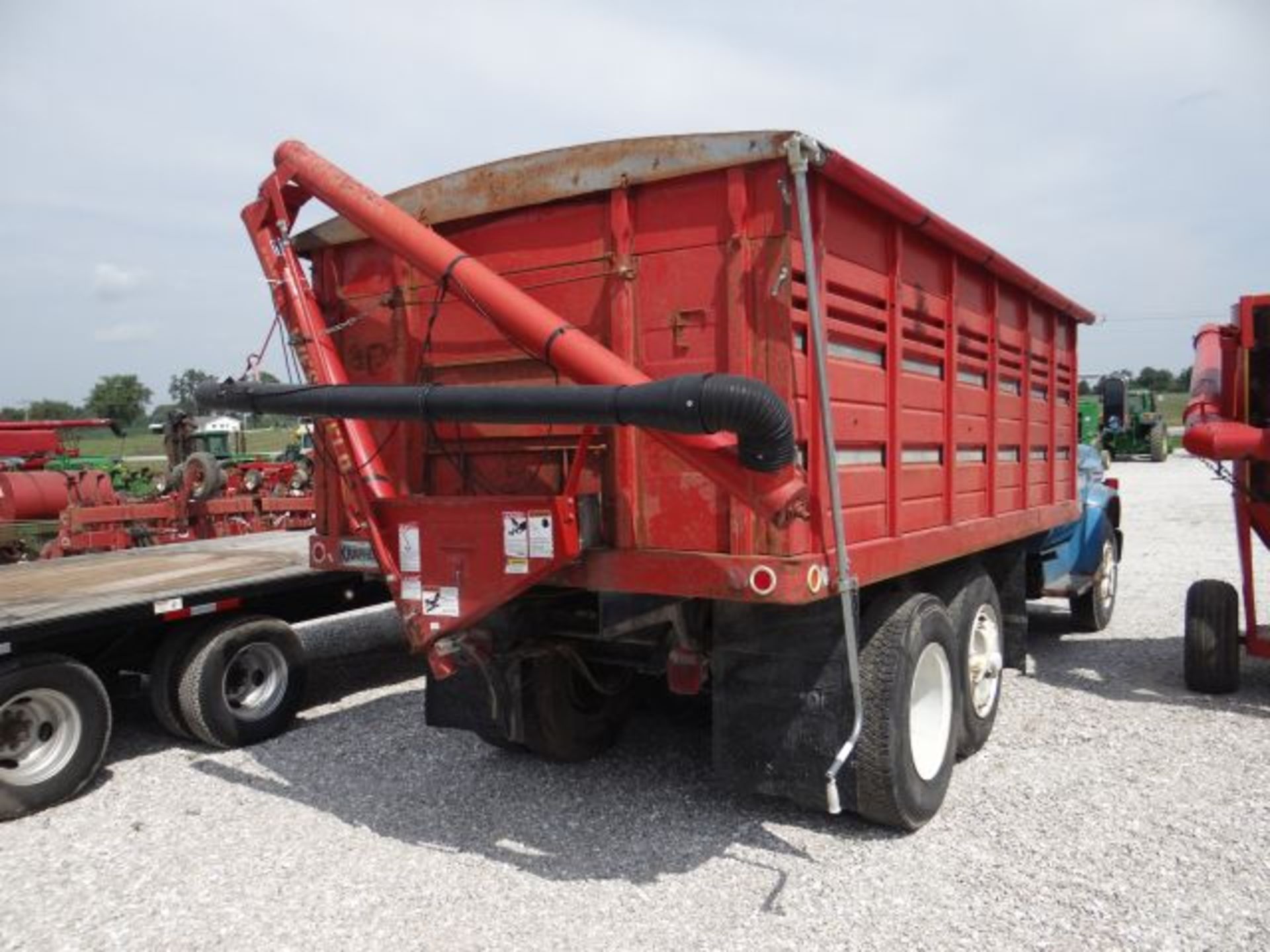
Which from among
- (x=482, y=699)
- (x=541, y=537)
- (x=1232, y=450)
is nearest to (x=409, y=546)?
(x=541, y=537)

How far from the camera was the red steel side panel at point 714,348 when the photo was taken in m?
3.42

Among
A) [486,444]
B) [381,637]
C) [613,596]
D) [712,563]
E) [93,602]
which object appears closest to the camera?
[712,563]

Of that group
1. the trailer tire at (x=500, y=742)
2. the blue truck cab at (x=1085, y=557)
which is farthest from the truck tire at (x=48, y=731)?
the blue truck cab at (x=1085, y=557)

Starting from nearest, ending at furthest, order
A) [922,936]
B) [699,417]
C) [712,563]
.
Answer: [699,417] < [922,936] < [712,563]

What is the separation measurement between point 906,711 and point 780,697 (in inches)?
21.2

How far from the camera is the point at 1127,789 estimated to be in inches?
174

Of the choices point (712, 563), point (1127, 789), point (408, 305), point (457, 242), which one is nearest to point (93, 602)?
point (408, 305)

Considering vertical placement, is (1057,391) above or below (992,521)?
above

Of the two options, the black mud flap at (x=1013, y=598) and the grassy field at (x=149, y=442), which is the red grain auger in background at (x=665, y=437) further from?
the grassy field at (x=149, y=442)

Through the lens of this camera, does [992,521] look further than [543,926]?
Yes

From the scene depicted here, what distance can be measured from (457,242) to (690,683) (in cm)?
216

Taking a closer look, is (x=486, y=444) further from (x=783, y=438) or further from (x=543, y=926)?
(x=543, y=926)

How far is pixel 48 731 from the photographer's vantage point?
15.4 ft

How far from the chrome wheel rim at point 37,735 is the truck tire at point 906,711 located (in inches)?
145
